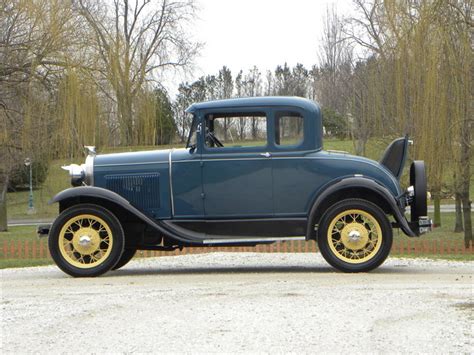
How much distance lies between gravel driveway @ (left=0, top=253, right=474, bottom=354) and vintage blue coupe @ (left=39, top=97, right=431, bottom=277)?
0.48 meters

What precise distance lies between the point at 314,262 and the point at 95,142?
9.62 metres

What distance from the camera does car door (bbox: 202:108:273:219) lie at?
437 inches

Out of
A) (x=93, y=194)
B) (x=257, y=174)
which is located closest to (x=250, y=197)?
(x=257, y=174)

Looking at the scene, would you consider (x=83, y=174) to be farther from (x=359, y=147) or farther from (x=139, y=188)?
(x=359, y=147)

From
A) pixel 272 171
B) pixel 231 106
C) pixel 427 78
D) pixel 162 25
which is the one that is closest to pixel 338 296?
pixel 272 171

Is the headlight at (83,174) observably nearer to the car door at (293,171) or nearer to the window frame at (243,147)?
the window frame at (243,147)

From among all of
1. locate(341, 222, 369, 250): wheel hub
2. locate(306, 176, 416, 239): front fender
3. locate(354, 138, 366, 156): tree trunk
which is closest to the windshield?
locate(306, 176, 416, 239): front fender

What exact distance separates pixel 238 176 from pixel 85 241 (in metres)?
2.22

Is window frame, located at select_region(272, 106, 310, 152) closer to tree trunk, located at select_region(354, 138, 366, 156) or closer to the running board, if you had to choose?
the running board

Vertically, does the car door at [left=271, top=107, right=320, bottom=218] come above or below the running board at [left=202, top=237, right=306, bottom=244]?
above

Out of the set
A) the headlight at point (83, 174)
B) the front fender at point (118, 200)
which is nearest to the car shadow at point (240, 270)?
the front fender at point (118, 200)

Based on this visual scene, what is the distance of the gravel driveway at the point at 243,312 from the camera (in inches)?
256

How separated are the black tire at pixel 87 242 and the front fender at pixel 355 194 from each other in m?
2.60

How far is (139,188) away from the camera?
11.4 metres
